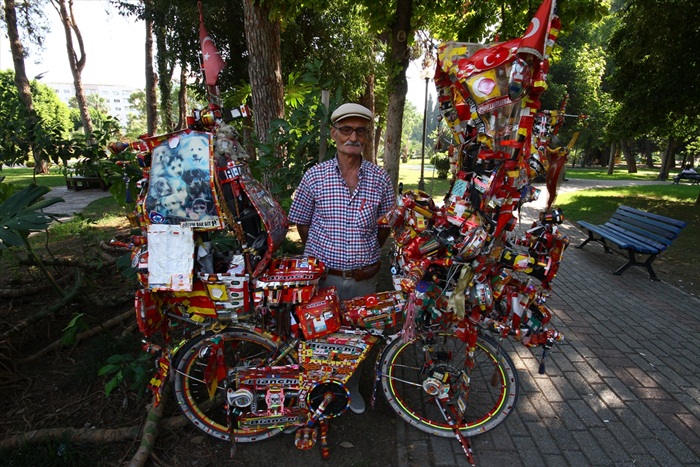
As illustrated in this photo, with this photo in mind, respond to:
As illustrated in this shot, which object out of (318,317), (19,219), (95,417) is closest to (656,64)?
(318,317)

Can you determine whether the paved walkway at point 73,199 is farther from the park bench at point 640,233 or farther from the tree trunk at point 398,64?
the park bench at point 640,233

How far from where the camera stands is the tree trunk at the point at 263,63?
5.19 m

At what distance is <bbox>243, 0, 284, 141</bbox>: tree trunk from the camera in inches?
204

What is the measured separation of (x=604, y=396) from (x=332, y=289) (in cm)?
257

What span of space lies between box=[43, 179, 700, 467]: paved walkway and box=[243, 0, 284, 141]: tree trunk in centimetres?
445

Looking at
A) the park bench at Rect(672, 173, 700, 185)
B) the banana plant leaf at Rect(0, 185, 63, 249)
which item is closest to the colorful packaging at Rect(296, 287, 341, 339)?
the banana plant leaf at Rect(0, 185, 63, 249)

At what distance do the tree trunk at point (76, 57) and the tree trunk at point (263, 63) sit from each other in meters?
15.8

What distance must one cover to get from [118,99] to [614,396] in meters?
161

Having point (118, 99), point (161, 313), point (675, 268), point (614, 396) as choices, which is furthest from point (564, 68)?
point (118, 99)

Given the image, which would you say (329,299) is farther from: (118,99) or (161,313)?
(118,99)

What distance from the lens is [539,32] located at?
1839 millimetres

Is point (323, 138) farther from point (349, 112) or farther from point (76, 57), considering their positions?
point (76, 57)

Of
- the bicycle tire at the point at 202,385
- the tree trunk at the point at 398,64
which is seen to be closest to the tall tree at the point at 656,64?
the tree trunk at the point at 398,64

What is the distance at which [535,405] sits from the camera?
2980 mm
